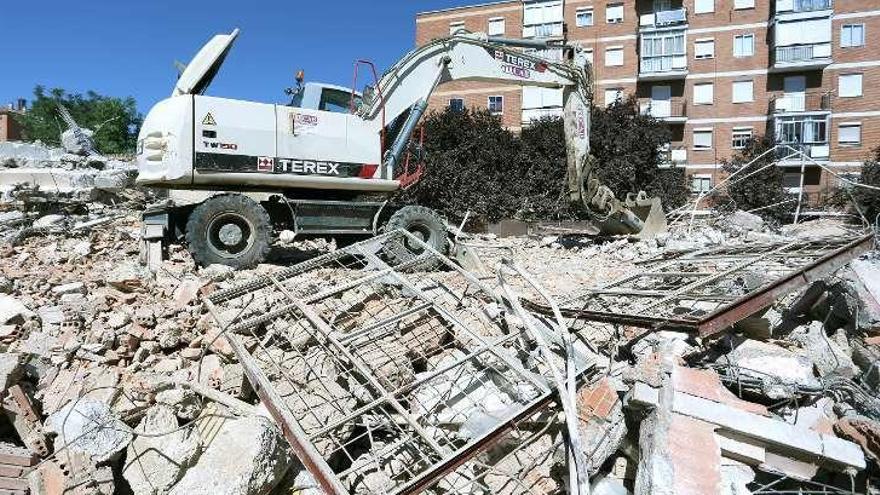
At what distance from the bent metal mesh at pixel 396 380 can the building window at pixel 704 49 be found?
28728 mm

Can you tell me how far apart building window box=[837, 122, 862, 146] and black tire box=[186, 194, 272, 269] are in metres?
29.8

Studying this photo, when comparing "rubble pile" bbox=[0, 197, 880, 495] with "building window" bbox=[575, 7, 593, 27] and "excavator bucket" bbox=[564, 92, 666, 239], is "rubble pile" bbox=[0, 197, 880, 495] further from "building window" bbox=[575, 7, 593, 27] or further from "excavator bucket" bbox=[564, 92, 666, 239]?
"building window" bbox=[575, 7, 593, 27]

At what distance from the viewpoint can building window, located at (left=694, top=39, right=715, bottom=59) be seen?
95.9ft

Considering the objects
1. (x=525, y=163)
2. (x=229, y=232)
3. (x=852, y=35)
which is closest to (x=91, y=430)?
(x=229, y=232)

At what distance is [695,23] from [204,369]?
103 feet

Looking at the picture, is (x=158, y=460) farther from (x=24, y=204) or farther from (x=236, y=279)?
(x=24, y=204)

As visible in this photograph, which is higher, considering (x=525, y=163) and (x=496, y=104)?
(x=496, y=104)

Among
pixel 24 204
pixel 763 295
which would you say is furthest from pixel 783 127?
pixel 24 204

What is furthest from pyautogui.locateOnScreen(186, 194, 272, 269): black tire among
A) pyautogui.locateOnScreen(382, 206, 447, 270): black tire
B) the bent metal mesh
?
pyautogui.locateOnScreen(382, 206, 447, 270): black tire

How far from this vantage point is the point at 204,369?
180 inches

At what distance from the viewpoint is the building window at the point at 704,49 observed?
1151 inches

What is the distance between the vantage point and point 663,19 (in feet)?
96.8

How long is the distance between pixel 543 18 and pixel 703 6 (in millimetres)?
7948

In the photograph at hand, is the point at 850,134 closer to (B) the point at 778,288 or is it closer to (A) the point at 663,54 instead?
(A) the point at 663,54
